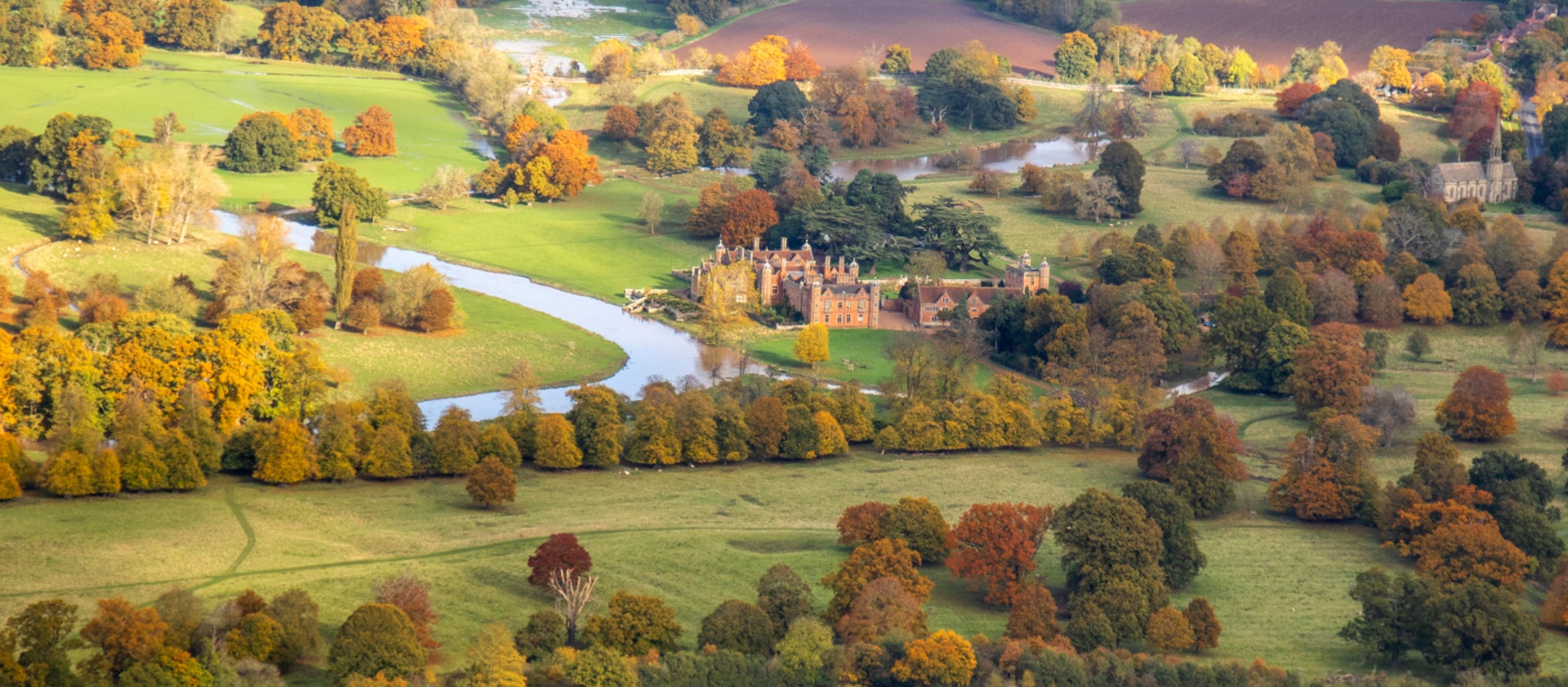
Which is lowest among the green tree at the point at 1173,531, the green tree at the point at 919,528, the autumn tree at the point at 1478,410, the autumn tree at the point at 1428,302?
the green tree at the point at 919,528

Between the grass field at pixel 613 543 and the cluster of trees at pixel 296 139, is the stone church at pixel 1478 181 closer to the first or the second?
the grass field at pixel 613 543

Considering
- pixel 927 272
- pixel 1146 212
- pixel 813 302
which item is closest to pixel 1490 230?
pixel 1146 212

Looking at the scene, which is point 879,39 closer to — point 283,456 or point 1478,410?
point 1478,410

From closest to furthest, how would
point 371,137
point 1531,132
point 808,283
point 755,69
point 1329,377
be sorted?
point 1329,377
point 808,283
point 371,137
point 1531,132
point 755,69

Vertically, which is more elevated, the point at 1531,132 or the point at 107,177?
the point at 1531,132

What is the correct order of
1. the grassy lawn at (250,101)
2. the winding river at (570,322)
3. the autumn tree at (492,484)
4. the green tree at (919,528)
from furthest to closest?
the grassy lawn at (250,101), the winding river at (570,322), the autumn tree at (492,484), the green tree at (919,528)

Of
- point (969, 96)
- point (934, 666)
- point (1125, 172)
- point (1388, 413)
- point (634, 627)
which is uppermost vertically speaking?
point (969, 96)

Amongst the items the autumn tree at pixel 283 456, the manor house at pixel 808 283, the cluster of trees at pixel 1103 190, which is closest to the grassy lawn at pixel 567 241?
the manor house at pixel 808 283

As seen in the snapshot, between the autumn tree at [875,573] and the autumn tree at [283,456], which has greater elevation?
the autumn tree at [875,573]

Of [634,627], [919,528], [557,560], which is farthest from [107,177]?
[634,627]
